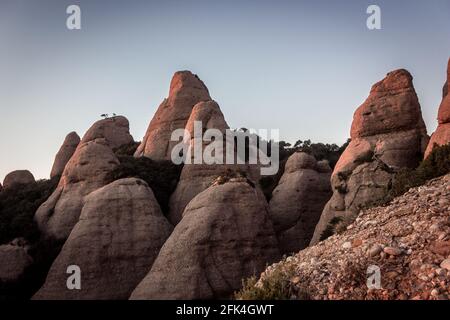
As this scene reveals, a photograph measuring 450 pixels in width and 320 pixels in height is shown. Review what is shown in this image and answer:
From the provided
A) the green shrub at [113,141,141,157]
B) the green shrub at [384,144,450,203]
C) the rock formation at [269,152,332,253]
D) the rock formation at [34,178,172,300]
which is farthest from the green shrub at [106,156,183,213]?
the green shrub at [384,144,450,203]

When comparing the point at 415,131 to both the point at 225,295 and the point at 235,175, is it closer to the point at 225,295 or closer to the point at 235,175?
the point at 235,175

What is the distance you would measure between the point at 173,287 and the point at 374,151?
12.2 meters

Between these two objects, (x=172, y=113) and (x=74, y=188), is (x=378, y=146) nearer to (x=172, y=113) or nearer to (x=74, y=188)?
(x=74, y=188)

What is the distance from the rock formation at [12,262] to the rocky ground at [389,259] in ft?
52.8

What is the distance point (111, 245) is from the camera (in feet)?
78.3

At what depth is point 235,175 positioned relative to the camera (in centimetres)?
2508

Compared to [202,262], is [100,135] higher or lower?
higher

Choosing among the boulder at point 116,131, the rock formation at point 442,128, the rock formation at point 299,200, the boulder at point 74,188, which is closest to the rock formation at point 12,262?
the boulder at point 74,188

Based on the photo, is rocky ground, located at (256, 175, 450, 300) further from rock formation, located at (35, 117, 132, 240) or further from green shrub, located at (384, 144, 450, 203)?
rock formation, located at (35, 117, 132, 240)

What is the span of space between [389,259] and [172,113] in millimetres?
32447

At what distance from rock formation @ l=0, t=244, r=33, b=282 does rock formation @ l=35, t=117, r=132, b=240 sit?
211 cm

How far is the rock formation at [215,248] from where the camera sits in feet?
65.3

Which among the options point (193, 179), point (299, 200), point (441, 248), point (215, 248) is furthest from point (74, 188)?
point (441, 248)
